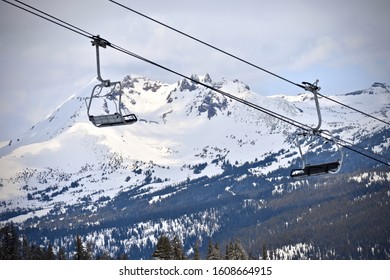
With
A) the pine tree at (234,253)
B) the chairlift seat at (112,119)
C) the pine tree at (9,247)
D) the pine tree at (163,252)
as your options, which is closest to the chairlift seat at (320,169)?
the chairlift seat at (112,119)

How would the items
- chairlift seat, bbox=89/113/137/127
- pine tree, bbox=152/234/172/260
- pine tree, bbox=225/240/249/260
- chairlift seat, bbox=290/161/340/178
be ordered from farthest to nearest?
pine tree, bbox=225/240/249/260, pine tree, bbox=152/234/172/260, chairlift seat, bbox=290/161/340/178, chairlift seat, bbox=89/113/137/127

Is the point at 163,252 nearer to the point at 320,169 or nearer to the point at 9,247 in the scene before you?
the point at 9,247

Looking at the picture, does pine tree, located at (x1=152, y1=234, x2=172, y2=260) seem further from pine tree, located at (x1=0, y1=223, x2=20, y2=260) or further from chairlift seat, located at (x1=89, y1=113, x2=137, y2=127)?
chairlift seat, located at (x1=89, y1=113, x2=137, y2=127)

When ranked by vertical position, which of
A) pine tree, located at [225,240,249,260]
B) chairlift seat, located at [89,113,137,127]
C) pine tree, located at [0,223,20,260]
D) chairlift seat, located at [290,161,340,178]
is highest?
pine tree, located at [0,223,20,260]

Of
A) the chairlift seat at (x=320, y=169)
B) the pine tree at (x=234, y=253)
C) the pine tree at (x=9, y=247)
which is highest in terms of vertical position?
the pine tree at (x=9, y=247)

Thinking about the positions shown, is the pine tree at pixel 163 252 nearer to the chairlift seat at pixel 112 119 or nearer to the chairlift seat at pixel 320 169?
the chairlift seat at pixel 320 169

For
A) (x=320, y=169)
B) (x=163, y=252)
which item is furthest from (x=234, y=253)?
(x=320, y=169)

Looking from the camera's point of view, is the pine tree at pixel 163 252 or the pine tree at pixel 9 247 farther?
the pine tree at pixel 9 247

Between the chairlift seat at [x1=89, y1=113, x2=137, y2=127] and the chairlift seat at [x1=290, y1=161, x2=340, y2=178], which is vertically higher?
the chairlift seat at [x1=89, y1=113, x2=137, y2=127]

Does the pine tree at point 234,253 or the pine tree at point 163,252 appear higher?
the pine tree at point 234,253

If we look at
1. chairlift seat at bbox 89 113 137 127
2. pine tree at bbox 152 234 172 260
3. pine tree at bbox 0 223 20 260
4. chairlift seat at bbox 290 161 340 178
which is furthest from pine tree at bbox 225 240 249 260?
chairlift seat at bbox 89 113 137 127

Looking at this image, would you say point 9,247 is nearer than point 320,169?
No

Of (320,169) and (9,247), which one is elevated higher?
(9,247)
